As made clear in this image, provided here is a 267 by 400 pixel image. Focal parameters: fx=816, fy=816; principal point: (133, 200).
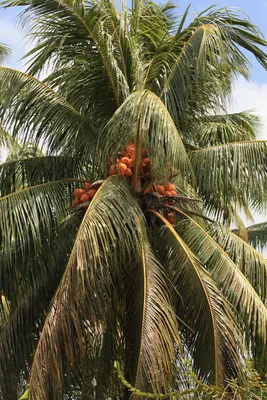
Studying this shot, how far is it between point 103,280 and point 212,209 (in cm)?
238

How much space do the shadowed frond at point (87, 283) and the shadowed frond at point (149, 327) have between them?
0.72 feet

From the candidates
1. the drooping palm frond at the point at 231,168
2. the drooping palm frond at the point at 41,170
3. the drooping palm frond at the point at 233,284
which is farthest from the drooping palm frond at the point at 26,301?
the drooping palm frond at the point at 231,168

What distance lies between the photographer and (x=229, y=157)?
9344 mm

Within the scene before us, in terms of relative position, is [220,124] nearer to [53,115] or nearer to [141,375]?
[53,115]

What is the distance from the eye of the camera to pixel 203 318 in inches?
326

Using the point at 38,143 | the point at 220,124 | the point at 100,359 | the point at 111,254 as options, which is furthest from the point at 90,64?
the point at 100,359

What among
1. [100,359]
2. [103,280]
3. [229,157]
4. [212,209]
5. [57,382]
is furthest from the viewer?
[212,209]

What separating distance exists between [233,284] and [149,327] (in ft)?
3.61

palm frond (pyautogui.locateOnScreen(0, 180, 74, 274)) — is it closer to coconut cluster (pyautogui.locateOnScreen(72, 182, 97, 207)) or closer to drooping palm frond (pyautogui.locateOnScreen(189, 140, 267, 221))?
coconut cluster (pyautogui.locateOnScreen(72, 182, 97, 207))

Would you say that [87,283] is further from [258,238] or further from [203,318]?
[258,238]

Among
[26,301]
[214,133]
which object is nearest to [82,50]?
[214,133]

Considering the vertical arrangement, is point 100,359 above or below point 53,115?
below

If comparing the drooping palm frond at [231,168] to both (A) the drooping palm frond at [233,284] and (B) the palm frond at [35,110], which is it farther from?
(B) the palm frond at [35,110]

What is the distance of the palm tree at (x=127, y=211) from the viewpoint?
7996 mm
